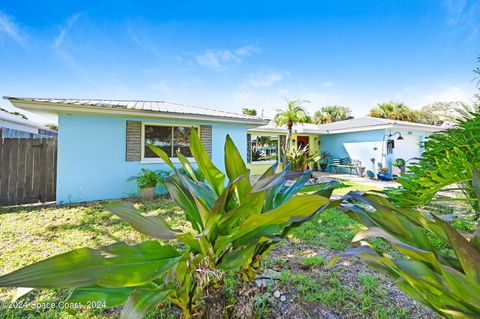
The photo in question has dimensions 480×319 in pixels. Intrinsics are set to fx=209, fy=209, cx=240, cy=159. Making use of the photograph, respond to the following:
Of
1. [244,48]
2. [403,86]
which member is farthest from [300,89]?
[403,86]

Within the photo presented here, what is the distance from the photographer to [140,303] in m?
0.75

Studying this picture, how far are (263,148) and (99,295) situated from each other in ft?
41.9

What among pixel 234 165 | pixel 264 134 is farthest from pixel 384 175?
pixel 234 165

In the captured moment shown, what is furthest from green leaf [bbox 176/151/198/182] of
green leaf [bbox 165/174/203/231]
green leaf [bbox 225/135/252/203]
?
green leaf [bbox 225/135/252/203]

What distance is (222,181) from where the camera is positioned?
3.82ft

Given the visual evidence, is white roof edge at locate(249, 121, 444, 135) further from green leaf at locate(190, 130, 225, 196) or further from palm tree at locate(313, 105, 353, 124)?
palm tree at locate(313, 105, 353, 124)

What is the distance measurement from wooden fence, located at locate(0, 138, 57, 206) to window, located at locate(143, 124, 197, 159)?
2514mm

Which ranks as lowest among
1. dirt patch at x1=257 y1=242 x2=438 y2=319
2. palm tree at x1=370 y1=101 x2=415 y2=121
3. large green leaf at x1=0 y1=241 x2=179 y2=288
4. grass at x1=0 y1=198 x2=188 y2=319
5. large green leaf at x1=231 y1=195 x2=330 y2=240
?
grass at x1=0 y1=198 x2=188 y2=319

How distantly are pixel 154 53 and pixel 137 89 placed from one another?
3335 millimetres

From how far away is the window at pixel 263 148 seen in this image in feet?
42.4

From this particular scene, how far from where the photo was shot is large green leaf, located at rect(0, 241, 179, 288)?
1.71 ft

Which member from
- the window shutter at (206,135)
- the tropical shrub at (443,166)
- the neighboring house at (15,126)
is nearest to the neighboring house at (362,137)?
the window shutter at (206,135)

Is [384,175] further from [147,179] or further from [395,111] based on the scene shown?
[395,111]

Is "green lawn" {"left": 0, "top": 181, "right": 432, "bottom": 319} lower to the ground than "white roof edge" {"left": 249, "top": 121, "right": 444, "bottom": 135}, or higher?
lower
